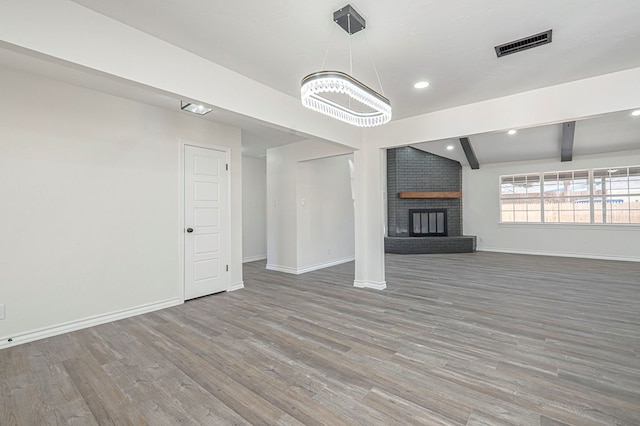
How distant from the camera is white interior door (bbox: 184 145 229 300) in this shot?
4008 millimetres

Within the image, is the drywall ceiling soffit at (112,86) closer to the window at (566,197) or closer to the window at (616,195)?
the window at (566,197)

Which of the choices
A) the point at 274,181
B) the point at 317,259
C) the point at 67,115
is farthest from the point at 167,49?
the point at 317,259

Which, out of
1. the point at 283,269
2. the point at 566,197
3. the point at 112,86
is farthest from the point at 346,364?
the point at 566,197

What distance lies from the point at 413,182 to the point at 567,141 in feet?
11.5

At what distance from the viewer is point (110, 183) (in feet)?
10.9

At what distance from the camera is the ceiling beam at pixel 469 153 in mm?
7204

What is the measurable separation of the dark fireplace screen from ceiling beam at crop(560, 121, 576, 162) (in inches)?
119

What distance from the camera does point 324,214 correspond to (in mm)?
6309

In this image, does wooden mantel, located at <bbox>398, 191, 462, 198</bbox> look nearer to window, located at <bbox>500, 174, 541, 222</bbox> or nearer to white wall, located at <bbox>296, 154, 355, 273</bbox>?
window, located at <bbox>500, 174, 541, 222</bbox>

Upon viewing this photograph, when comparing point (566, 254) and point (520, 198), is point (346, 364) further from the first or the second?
point (520, 198)

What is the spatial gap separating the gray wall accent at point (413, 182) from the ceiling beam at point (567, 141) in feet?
8.48

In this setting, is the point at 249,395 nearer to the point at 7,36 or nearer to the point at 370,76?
the point at 7,36

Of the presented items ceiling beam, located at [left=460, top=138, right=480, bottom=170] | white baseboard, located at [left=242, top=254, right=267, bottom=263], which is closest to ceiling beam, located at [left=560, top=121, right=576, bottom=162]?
ceiling beam, located at [left=460, top=138, right=480, bottom=170]

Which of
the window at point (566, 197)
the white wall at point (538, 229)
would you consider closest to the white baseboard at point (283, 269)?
the white wall at point (538, 229)
